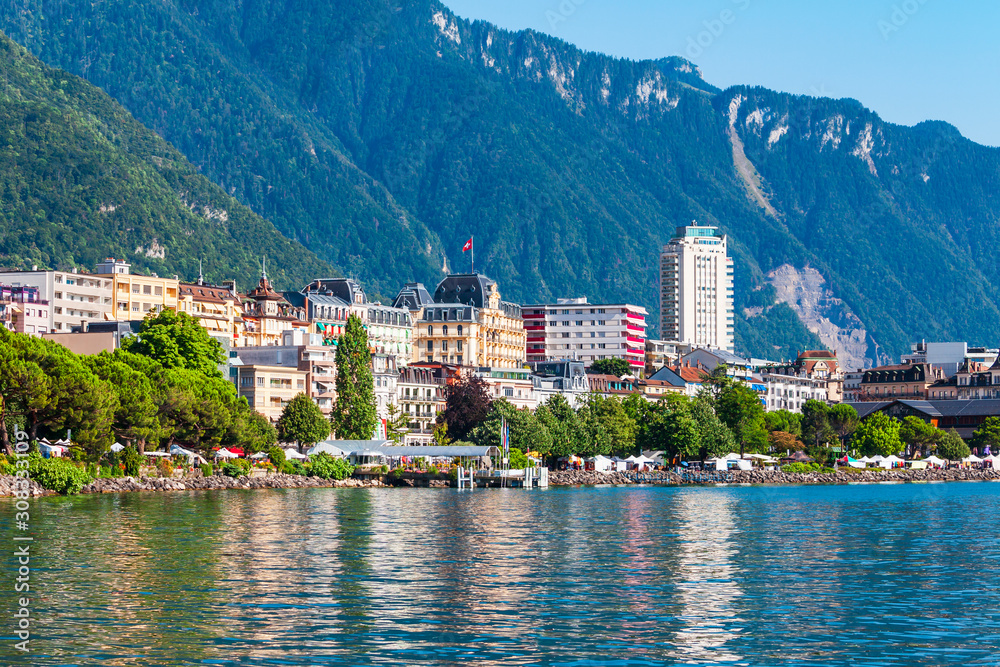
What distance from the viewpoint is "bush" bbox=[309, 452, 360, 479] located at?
484ft

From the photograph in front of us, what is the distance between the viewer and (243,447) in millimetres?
142125

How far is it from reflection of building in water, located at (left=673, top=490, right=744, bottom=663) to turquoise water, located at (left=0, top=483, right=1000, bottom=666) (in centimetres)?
13

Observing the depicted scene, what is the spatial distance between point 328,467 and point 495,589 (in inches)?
3901

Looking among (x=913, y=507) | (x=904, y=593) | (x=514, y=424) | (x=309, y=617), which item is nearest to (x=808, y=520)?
(x=913, y=507)

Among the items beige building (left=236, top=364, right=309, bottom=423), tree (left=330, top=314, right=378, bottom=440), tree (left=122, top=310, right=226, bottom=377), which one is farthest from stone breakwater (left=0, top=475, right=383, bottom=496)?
beige building (left=236, top=364, right=309, bottom=423)

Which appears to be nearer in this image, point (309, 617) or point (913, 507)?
point (309, 617)

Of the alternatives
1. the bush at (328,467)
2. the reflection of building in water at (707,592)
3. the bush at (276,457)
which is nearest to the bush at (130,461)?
the bush at (276,457)

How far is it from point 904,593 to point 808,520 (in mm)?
45226

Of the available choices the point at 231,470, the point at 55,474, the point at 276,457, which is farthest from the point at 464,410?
the point at 55,474

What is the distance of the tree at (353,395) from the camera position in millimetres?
169625

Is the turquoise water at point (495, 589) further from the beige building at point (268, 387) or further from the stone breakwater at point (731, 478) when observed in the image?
the beige building at point (268, 387)

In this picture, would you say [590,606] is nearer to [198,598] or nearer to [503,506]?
[198,598]

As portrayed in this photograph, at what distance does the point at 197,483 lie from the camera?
126125 mm

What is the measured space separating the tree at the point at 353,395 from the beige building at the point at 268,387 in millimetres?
7963
